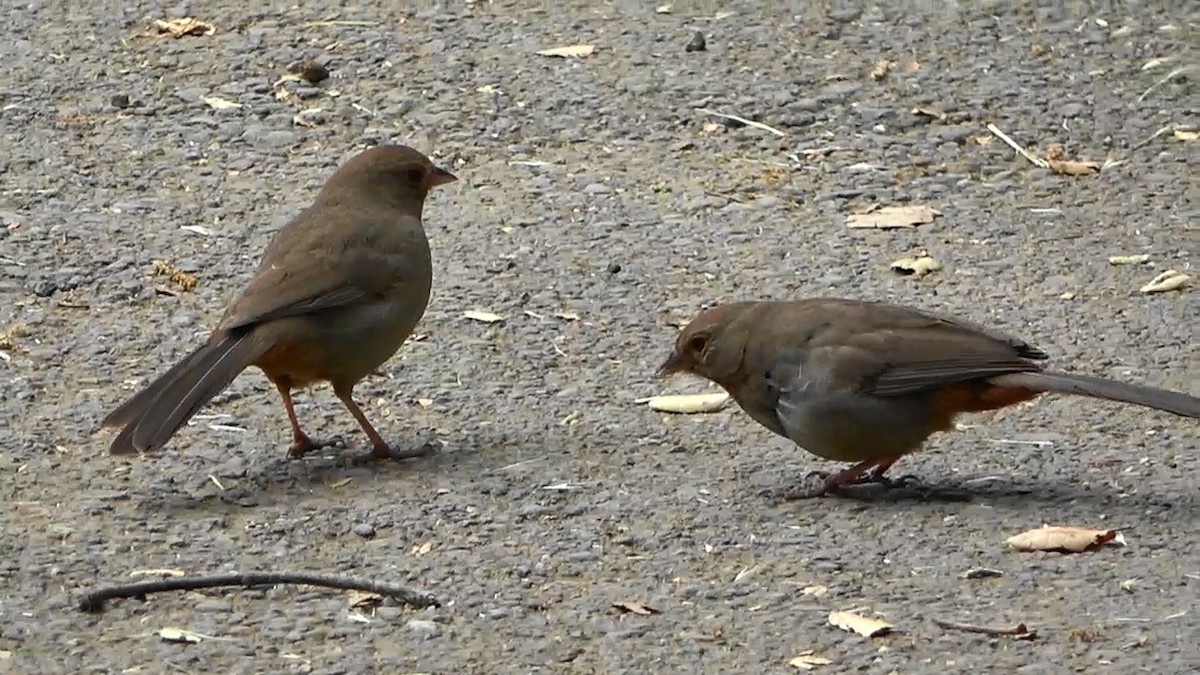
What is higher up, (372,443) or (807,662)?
(807,662)

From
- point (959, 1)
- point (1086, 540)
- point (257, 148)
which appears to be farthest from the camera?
point (959, 1)

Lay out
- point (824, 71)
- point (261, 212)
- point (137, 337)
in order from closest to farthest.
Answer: point (137, 337), point (261, 212), point (824, 71)

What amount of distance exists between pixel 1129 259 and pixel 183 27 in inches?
183

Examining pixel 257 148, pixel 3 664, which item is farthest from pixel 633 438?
pixel 257 148

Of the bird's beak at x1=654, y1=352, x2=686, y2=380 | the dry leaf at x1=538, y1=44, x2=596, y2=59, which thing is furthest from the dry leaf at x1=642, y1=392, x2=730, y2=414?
the dry leaf at x1=538, y1=44, x2=596, y2=59

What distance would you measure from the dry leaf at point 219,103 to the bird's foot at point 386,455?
330 centimetres

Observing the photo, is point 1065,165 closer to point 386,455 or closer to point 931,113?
point 931,113

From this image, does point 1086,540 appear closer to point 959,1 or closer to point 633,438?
point 633,438

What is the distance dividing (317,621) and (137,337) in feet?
8.02

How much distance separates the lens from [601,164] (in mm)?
8539

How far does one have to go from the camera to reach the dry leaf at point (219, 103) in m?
9.05

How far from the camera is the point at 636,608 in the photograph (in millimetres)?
4938

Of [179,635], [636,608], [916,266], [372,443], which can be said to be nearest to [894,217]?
[916,266]

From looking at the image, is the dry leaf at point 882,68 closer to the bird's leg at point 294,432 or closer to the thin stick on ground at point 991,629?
the bird's leg at point 294,432
